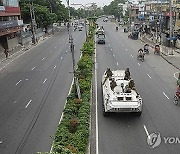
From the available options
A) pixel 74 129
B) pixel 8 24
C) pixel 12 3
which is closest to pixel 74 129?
pixel 74 129

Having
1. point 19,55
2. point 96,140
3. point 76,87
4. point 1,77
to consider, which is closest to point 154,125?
point 96,140

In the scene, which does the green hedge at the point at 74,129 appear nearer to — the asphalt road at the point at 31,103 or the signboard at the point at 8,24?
the asphalt road at the point at 31,103

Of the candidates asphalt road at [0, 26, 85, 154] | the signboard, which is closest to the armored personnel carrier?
asphalt road at [0, 26, 85, 154]

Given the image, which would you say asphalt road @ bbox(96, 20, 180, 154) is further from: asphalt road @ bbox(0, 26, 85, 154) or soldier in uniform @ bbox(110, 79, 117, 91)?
asphalt road @ bbox(0, 26, 85, 154)

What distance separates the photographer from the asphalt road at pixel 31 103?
1591cm

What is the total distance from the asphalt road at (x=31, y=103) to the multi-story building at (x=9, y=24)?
13.7m

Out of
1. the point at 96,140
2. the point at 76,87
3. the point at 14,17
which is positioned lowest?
the point at 96,140

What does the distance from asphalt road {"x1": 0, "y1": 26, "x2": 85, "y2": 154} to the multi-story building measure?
13680 millimetres

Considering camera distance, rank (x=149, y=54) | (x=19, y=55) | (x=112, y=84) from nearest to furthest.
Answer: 1. (x=112, y=84)
2. (x=149, y=54)
3. (x=19, y=55)

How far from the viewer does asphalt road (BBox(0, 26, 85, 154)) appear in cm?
1591

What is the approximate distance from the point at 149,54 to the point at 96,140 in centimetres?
3130

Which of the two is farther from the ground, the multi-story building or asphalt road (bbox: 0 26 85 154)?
the multi-story building

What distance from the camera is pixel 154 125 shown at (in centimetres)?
1738

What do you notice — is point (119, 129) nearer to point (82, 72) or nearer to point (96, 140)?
point (96, 140)
